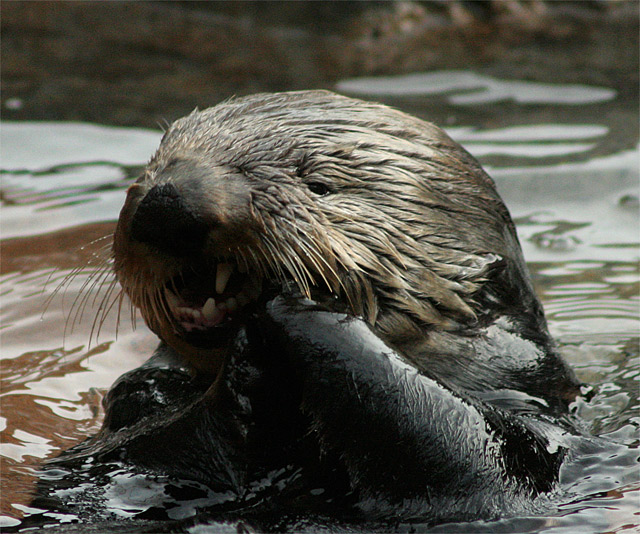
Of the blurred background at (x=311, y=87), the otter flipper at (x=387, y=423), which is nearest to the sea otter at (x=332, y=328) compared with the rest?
the otter flipper at (x=387, y=423)

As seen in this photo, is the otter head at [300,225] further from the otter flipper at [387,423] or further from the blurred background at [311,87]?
the blurred background at [311,87]

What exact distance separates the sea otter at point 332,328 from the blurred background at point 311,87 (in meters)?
0.22

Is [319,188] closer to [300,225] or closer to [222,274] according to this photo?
[300,225]

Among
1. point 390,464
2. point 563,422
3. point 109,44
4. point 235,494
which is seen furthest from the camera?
point 109,44

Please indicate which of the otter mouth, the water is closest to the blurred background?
the water

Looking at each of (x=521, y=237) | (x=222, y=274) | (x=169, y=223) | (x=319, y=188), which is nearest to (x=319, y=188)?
(x=319, y=188)

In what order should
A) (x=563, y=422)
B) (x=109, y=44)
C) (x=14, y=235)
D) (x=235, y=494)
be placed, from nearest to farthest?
(x=235, y=494) → (x=563, y=422) → (x=14, y=235) → (x=109, y=44)

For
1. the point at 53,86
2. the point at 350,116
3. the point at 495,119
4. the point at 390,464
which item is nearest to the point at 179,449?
the point at 390,464

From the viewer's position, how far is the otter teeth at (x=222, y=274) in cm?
329

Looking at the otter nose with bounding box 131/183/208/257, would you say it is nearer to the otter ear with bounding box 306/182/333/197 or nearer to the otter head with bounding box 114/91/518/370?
the otter head with bounding box 114/91/518/370

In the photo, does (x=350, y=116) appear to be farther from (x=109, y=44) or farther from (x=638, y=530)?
(x=109, y=44)

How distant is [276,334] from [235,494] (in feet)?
1.97

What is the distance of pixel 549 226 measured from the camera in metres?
6.68

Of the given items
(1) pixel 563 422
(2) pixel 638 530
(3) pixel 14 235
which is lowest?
(2) pixel 638 530
